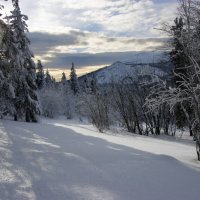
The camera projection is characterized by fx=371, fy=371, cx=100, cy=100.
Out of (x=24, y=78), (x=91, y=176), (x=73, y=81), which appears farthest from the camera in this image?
(x=73, y=81)

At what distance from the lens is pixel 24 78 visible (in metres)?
37.1

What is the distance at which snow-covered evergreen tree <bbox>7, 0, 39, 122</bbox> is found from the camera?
122 ft

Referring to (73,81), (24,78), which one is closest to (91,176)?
(24,78)

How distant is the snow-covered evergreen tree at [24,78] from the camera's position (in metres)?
37.3

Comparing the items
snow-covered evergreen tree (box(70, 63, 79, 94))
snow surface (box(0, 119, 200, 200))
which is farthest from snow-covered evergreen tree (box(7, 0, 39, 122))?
snow-covered evergreen tree (box(70, 63, 79, 94))

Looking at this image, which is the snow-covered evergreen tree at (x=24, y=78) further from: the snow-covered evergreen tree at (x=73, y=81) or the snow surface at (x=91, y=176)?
the snow-covered evergreen tree at (x=73, y=81)

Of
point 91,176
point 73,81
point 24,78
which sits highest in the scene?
point 73,81

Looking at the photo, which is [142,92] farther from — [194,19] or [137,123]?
[194,19]

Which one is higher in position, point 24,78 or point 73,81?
point 73,81

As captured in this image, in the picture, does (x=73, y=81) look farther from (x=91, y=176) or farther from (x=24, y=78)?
(x=91, y=176)

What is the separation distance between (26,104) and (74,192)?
30178 mm

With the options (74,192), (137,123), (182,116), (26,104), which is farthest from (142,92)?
(74,192)

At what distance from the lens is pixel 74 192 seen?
8188mm

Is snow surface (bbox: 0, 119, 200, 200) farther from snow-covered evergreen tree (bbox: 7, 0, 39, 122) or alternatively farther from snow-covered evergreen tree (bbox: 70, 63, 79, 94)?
snow-covered evergreen tree (bbox: 70, 63, 79, 94)
